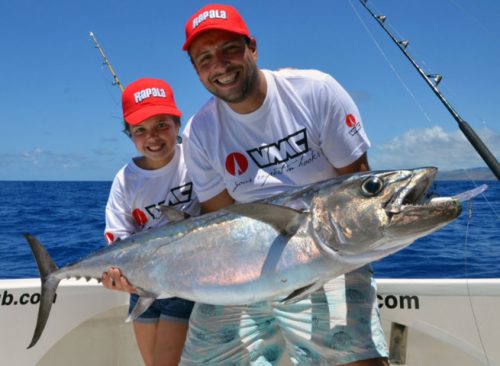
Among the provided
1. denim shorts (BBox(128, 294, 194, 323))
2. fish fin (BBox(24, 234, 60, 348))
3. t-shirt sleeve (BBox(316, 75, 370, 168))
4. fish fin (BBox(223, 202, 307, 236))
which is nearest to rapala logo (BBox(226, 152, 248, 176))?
t-shirt sleeve (BBox(316, 75, 370, 168))

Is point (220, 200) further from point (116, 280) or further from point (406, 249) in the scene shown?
point (406, 249)

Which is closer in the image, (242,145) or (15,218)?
(242,145)

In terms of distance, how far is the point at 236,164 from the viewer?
2322 mm

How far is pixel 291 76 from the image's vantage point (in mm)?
2293

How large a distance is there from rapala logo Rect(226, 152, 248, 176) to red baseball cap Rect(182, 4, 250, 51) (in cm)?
56

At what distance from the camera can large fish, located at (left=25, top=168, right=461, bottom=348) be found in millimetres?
1544

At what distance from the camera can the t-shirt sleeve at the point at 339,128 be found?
7.11ft

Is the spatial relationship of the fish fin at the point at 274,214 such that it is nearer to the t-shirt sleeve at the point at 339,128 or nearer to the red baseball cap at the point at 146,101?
the t-shirt sleeve at the point at 339,128

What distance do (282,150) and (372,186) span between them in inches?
27.8

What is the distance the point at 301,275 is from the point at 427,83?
2340 millimetres

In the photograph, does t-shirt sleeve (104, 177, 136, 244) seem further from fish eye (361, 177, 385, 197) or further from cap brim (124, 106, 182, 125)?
fish eye (361, 177, 385, 197)

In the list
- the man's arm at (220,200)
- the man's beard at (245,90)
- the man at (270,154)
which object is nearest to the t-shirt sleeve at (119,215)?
the man's arm at (220,200)

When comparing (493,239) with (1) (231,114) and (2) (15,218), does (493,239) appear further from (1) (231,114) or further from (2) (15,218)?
(2) (15,218)

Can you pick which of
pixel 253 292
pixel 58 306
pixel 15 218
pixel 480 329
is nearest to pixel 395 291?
pixel 480 329
